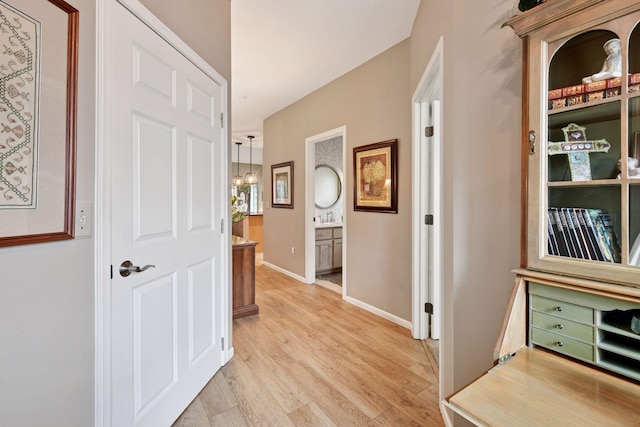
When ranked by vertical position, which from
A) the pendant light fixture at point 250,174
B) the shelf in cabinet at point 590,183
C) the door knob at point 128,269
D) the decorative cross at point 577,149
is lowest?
the door knob at point 128,269

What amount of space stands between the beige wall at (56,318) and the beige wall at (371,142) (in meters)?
2.34

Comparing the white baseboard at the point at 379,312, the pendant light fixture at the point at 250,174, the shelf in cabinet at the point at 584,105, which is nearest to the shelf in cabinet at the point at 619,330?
the shelf in cabinet at the point at 584,105

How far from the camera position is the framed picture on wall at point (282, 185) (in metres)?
4.55

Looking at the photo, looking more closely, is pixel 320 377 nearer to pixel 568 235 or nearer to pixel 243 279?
pixel 243 279

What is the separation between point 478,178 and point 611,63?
56cm

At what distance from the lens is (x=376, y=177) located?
304cm

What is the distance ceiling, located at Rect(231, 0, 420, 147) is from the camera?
88.4 inches

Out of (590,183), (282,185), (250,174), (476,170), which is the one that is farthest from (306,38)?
(250,174)

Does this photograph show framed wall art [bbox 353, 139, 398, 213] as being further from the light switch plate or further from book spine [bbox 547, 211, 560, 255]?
the light switch plate

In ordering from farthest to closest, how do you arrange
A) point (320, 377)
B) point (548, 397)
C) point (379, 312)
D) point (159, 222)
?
1. point (379, 312)
2. point (320, 377)
3. point (159, 222)
4. point (548, 397)

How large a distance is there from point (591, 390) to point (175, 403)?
1.82 metres

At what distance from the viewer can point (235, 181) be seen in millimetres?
6500

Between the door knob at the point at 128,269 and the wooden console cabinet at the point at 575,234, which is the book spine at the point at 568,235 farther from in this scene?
the door knob at the point at 128,269

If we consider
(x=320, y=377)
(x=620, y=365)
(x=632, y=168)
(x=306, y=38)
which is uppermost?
(x=306, y=38)
